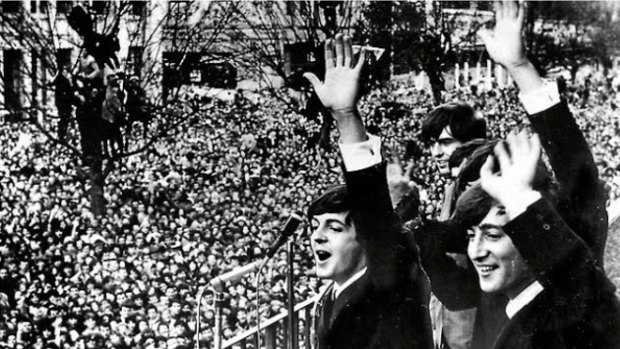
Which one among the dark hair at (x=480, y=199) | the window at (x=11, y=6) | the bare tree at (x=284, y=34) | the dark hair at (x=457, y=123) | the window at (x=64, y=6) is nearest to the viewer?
the dark hair at (x=480, y=199)

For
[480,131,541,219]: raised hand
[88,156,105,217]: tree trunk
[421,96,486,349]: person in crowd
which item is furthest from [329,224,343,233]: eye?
[88,156,105,217]: tree trunk

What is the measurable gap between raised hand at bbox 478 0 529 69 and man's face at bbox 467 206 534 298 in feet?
1.13

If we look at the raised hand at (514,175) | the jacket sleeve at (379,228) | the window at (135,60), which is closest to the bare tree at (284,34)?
the window at (135,60)

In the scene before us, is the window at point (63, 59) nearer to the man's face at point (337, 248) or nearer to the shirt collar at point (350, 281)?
the man's face at point (337, 248)

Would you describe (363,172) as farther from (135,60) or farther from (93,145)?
(93,145)

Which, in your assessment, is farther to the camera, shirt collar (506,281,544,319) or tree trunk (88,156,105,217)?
tree trunk (88,156,105,217)

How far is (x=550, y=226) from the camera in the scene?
1.62 meters

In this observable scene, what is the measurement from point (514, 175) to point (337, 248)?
22.6 inches

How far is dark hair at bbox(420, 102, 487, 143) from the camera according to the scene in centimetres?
223

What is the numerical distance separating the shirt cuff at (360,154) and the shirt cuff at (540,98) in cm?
31

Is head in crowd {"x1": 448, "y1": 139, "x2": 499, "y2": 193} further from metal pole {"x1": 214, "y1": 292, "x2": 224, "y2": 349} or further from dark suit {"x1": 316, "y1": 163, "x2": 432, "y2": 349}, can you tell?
metal pole {"x1": 214, "y1": 292, "x2": 224, "y2": 349}

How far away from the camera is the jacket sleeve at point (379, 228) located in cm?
186

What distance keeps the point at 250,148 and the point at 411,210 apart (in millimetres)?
1894

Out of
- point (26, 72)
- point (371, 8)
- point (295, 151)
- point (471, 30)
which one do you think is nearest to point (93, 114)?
point (26, 72)
